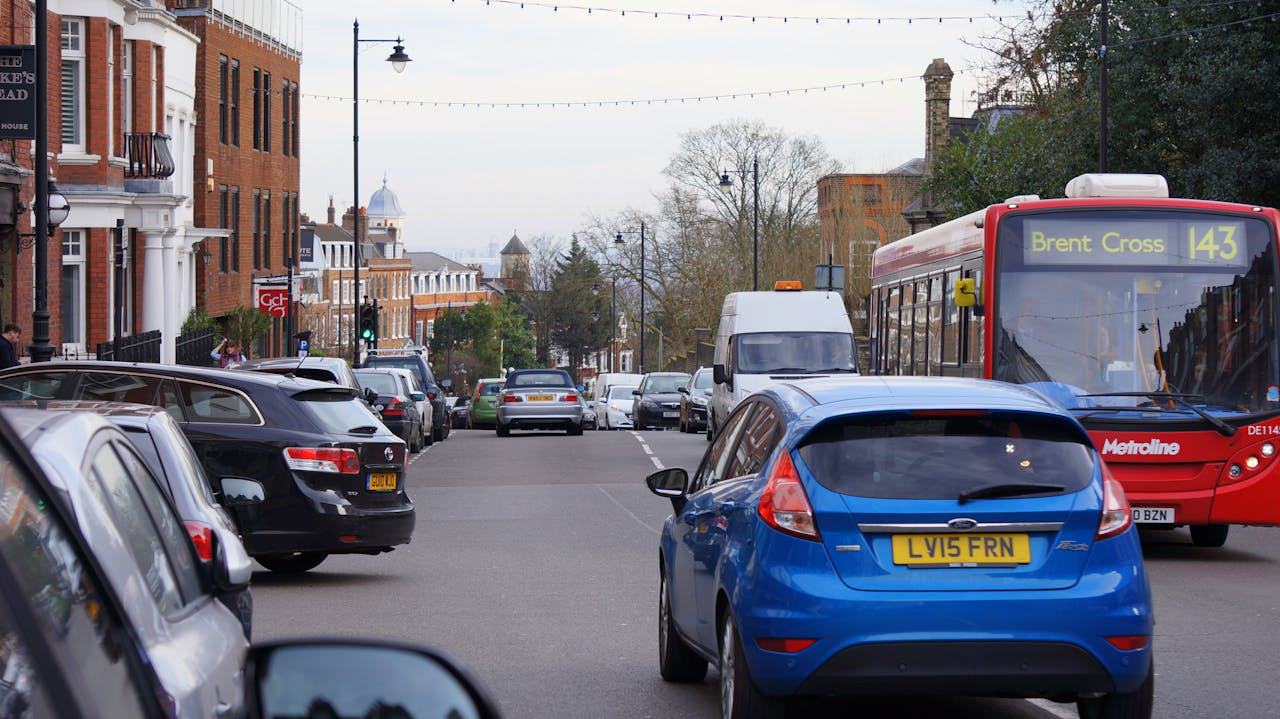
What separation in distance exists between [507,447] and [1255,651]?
25.9 m

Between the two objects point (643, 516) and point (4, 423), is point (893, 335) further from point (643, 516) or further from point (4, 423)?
point (4, 423)

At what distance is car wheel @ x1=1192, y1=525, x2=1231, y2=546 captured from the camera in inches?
624

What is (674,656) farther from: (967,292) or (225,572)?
(967,292)

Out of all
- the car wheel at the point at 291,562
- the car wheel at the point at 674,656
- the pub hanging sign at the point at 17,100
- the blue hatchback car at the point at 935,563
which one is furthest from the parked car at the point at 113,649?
the pub hanging sign at the point at 17,100

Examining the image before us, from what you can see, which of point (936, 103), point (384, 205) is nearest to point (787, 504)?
point (936, 103)

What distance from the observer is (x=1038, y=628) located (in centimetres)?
662

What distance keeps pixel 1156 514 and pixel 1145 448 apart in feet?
1.87

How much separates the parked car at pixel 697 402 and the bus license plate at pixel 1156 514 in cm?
2577

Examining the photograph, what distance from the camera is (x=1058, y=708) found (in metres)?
8.35

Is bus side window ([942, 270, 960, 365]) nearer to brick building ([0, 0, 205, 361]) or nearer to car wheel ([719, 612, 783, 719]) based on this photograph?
car wheel ([719, 612, 783, 719])

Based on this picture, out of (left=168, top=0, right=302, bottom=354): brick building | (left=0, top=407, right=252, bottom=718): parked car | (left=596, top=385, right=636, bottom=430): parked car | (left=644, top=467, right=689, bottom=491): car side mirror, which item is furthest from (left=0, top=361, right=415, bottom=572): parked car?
(left=596, top=385, right=636, bottom=430): parked car

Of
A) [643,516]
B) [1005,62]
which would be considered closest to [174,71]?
[1005,62]

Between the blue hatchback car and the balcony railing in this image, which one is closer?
the blue hatchback car

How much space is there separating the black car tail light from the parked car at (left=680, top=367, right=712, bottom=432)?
27.2m
